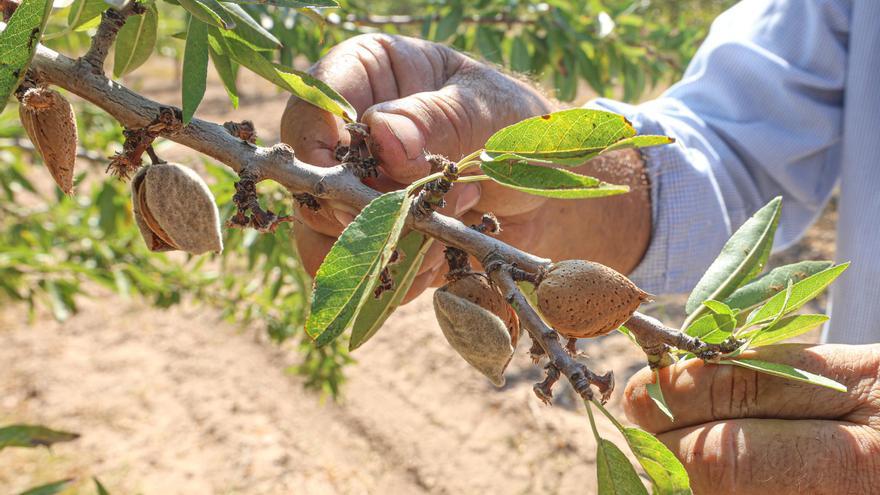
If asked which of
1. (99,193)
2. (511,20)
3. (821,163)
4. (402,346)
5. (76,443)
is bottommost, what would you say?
(76,443)

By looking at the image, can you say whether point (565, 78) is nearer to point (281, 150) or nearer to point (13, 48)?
point (281, 150)

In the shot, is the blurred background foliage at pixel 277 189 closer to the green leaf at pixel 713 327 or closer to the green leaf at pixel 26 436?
the green leaf at pixel 26 436

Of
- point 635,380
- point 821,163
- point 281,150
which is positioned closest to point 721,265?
point 635,380

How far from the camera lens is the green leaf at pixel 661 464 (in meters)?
0.69

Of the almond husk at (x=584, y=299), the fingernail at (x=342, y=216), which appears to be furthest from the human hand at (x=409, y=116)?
the almond husk at (x=584, y=299)

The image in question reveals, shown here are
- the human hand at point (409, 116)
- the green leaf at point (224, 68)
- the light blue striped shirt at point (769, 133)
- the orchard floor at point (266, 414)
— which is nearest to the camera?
the green leaf at point (224, 68)

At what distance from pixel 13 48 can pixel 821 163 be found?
1.94m

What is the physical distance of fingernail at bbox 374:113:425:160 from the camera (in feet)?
2.97

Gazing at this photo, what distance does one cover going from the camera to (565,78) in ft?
7.00

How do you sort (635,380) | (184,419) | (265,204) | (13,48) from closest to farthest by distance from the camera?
(13,48) → (635,380) → (265,204) → (184,419)

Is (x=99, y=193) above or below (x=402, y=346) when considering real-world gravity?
above

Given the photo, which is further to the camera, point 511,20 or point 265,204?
point 511,20

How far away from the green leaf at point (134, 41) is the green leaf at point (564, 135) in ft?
1.34

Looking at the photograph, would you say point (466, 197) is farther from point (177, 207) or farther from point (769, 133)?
point (769, 133)
